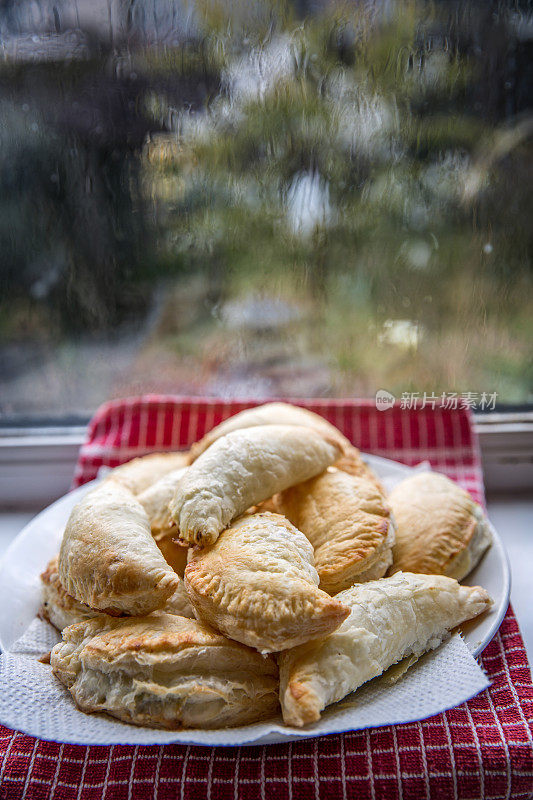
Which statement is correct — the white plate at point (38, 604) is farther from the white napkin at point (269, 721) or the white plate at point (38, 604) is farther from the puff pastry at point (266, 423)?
the puff pastry at point (266, 423)

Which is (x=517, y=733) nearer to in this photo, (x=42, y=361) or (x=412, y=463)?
(x=412, y=463)

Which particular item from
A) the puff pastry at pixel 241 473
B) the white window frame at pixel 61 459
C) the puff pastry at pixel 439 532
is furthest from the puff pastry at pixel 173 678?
the white window frame at pixel 61 459

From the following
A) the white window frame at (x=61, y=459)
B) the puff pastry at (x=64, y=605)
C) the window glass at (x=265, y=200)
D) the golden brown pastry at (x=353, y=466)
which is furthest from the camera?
the white window frame at (x=61, y=459)

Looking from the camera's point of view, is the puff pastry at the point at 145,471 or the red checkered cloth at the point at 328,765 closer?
the red checkered cloth at the point at 328,765

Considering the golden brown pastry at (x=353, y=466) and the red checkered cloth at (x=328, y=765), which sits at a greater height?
the golden brown pastry at (x=353, y=466)

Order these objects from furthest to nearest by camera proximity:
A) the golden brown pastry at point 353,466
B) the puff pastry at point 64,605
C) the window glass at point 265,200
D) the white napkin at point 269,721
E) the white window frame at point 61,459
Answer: the white window frame at point 61,459
the window glass at point 265,200
the golden brown pastry at point 353,466
the puff pastry at point 64,605
the white napkin at point 269,721

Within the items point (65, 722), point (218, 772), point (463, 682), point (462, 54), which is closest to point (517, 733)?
point (463, 682)

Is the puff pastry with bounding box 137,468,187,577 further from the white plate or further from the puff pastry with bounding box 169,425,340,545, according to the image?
the white plate
